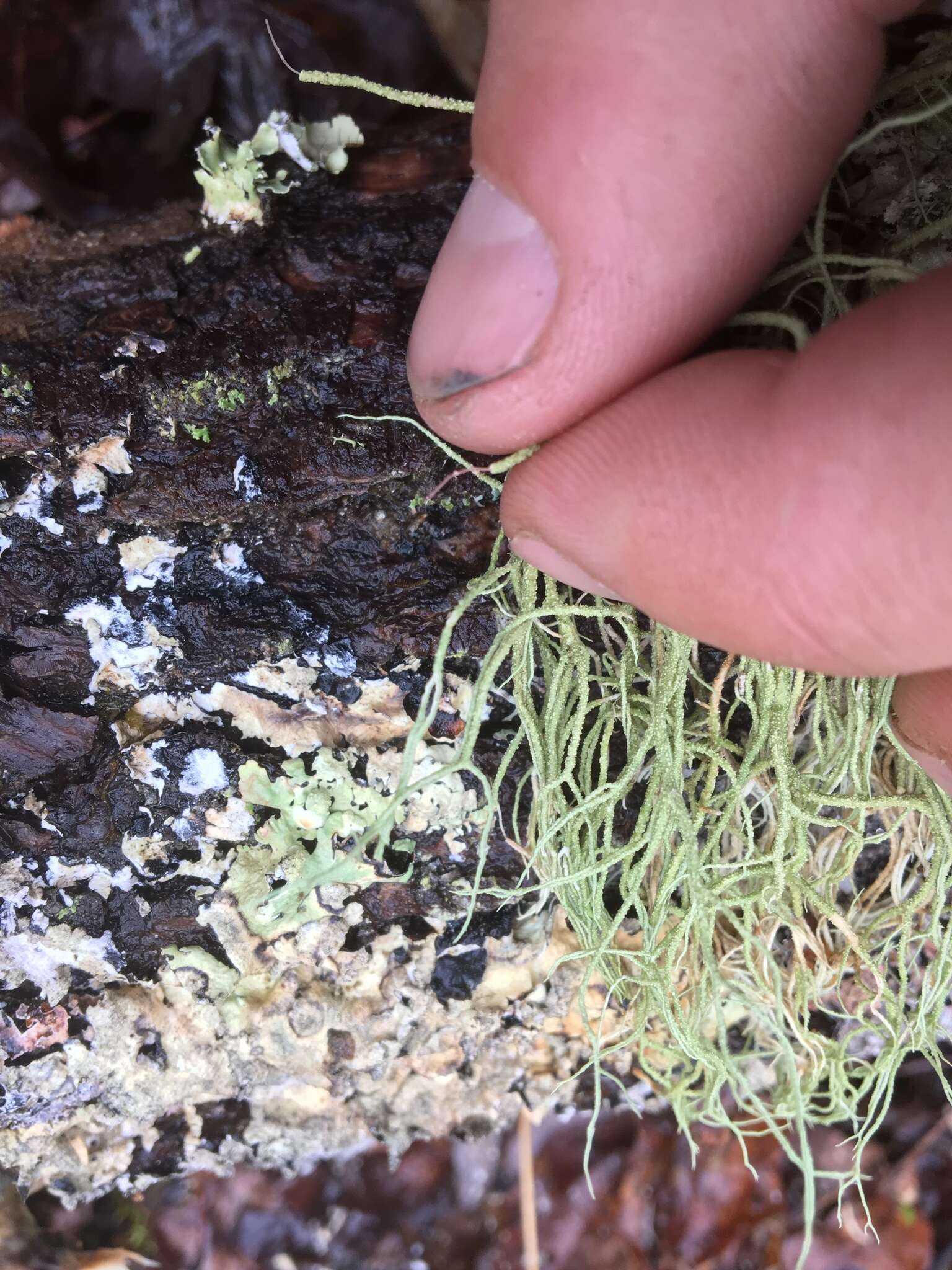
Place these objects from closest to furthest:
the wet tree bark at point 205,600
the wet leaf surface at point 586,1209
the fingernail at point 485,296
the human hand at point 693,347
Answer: the human hand at point 693,347 < the fingernail at point 485,296 < the wet tree bark at point 205,600 < the wet leaf surface at point 586,1209

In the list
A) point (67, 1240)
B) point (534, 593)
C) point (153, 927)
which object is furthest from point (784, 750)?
point (67, 1240)

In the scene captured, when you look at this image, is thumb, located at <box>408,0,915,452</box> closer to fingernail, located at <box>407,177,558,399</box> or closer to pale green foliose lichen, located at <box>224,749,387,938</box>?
fingernail, located at <box>407,177,558,399</box>

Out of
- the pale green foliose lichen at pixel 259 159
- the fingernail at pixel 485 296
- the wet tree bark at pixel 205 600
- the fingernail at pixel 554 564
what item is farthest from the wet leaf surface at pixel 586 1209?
the pale green foliose lichen at pixel 259 159

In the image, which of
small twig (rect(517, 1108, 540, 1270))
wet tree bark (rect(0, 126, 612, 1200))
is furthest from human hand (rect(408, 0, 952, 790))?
small twig (rect(517, 1108, 540, 1270))

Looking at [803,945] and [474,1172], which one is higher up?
[803,945]

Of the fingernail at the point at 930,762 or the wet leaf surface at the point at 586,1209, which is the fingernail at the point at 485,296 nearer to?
the fingernail at the point at 930,762

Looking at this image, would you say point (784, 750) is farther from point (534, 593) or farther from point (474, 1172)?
point (474, 1172)
